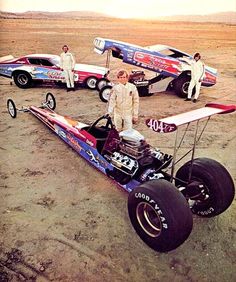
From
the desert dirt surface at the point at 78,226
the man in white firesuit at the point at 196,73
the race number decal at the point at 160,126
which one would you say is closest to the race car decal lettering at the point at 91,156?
the desert dirt surface at the point at 78,226

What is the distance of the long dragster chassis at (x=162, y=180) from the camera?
3242mm

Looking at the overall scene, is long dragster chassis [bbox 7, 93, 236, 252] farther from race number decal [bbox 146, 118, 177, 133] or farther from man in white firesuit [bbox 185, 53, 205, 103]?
man in white firesuit [bbox 185, 53, 205, 103]

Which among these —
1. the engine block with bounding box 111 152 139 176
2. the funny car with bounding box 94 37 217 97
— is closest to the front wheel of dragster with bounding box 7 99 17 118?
the funny car with bounding box 94 37 217 97

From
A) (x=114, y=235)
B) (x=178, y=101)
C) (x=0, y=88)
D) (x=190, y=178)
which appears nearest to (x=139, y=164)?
(x=190, y=178)

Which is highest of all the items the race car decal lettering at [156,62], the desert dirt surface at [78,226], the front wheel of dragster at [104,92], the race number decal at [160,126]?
the race number decal at [160,126]

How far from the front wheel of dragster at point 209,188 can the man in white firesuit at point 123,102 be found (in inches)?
71.0

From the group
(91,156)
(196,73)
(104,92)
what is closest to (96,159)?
(91,156)

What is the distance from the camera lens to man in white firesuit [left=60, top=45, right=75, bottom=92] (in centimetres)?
952

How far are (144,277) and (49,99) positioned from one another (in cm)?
594

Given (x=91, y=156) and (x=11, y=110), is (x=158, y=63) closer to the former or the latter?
(x=11, y=110)

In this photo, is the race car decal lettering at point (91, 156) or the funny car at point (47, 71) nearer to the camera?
the race car decal lettering at point (91, 156)

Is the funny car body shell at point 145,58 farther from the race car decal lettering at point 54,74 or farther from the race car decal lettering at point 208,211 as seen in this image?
the race car decal lettering at point 208,211

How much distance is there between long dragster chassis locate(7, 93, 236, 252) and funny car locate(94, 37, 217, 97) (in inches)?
181

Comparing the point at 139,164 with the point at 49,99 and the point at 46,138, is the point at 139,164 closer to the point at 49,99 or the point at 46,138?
the point at 46,138
